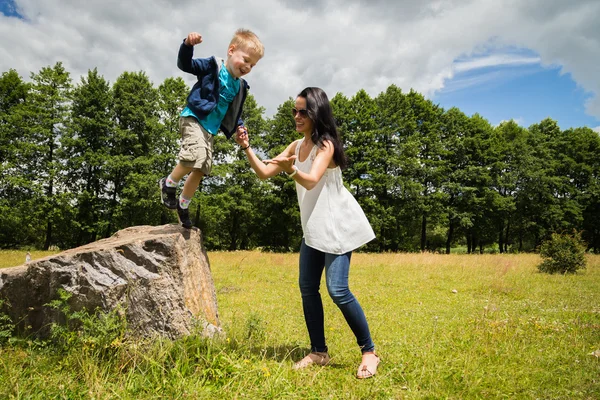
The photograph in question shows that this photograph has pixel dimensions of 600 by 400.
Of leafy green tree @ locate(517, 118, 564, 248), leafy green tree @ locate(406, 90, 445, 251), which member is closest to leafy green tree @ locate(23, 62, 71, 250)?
leafy green tree @ locate(406, 90, 445, 251)

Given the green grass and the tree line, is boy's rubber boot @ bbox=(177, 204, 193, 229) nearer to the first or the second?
the green grass

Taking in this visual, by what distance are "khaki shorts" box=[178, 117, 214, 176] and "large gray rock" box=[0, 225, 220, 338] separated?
837 millimetres

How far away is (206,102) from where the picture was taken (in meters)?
3.76

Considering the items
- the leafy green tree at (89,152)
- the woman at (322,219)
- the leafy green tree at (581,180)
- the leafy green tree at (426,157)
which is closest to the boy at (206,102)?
the woman at (322,219)

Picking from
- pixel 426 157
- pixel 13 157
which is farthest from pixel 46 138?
pixel 426 157

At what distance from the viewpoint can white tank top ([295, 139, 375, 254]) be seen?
126 inches

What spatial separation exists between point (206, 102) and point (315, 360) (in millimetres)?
2916

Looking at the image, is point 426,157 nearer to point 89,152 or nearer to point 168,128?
point 168,128

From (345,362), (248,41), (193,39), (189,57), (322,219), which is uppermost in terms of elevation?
(248,41)

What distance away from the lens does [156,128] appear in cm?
2611

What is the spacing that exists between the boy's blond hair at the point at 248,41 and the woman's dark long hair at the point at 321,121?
0.89 m

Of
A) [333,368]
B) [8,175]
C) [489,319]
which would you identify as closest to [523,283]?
[489,319]

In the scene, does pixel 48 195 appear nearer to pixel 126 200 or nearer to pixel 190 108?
pixel 126 200

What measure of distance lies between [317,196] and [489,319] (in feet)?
13.9
